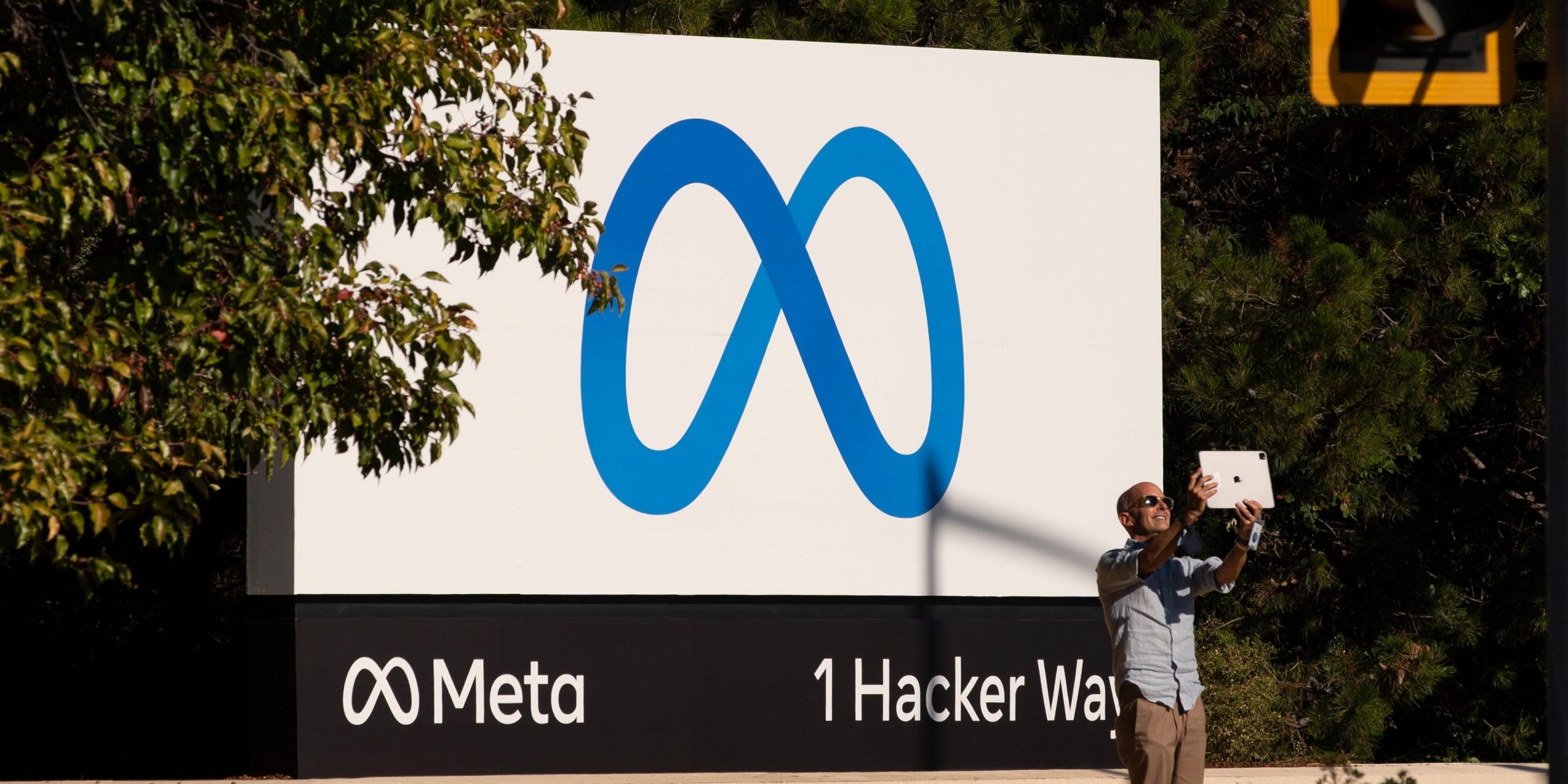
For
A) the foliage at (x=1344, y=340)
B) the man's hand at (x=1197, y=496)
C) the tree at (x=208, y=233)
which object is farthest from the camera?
the foliage at (x=1344, y=340)

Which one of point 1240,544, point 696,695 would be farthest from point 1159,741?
point 696,695

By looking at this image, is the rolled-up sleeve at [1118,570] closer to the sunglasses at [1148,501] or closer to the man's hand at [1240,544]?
the sunglasses at [1148,501]

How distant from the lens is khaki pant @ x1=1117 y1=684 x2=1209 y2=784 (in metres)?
6.50

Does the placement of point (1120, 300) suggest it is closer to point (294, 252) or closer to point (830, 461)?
point (830, 461)

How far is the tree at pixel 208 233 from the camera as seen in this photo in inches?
234

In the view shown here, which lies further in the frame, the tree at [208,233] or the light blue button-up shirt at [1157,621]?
the light blue button-up shirt at [1157,621]

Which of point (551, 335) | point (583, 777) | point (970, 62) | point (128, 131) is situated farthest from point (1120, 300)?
point (128, 131)

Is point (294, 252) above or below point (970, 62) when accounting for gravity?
below

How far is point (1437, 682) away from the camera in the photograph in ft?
49.7

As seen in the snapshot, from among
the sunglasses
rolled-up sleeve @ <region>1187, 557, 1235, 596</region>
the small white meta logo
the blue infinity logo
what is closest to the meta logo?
the small white meta logo

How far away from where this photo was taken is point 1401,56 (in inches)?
183

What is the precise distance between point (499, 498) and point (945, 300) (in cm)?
309

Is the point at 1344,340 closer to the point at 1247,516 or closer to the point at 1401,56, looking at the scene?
the point at 1247,516

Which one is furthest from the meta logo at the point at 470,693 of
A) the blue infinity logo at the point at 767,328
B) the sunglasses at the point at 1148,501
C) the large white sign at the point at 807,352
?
the sunglasses at the point at 1148,501
